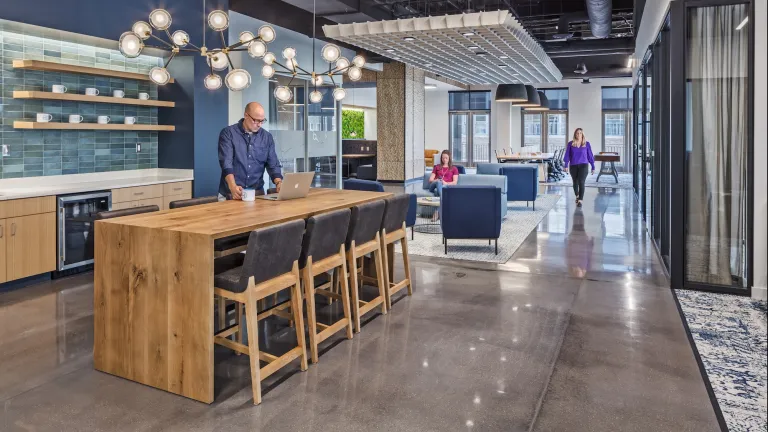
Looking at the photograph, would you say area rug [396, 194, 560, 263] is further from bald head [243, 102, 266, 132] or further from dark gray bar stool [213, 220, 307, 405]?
dark gray bar stool [213, 220, 307, 405]

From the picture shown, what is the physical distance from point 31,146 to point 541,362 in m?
5.39

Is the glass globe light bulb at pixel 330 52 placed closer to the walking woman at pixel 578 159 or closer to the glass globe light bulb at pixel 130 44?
the glass globe light bulb at pixel 130 44

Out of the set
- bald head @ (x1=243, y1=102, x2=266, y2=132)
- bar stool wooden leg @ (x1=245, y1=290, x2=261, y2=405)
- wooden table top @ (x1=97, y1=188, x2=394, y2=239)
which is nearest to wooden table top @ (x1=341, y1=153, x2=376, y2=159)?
bald head @ (x1=243, y1=102, x2=266, y2=132)

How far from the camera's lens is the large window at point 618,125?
70.3 feet

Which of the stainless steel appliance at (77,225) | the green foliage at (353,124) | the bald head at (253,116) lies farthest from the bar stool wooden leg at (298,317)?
the green foliage at (353,124)

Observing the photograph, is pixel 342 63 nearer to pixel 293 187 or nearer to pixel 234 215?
pixel 293 187

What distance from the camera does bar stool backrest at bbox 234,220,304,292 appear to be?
325 centimetres

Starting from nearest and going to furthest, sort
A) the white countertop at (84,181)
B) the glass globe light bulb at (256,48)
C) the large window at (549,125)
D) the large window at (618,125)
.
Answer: the glass globe light bulb at (256,48)
the white countertop at (84,181)
the large window at (618,125)
the large window at (549,125)

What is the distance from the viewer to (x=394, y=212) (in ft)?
16.8

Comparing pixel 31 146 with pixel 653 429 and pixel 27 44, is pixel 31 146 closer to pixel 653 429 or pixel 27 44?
pixel 27 44

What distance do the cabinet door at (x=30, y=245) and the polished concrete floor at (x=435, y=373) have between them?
0.63ft

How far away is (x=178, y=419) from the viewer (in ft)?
9.75

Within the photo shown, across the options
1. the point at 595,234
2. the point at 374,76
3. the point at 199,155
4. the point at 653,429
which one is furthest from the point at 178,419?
the point at 374,76

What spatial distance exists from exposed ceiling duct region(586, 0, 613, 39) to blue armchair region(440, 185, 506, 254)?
3.63 m
